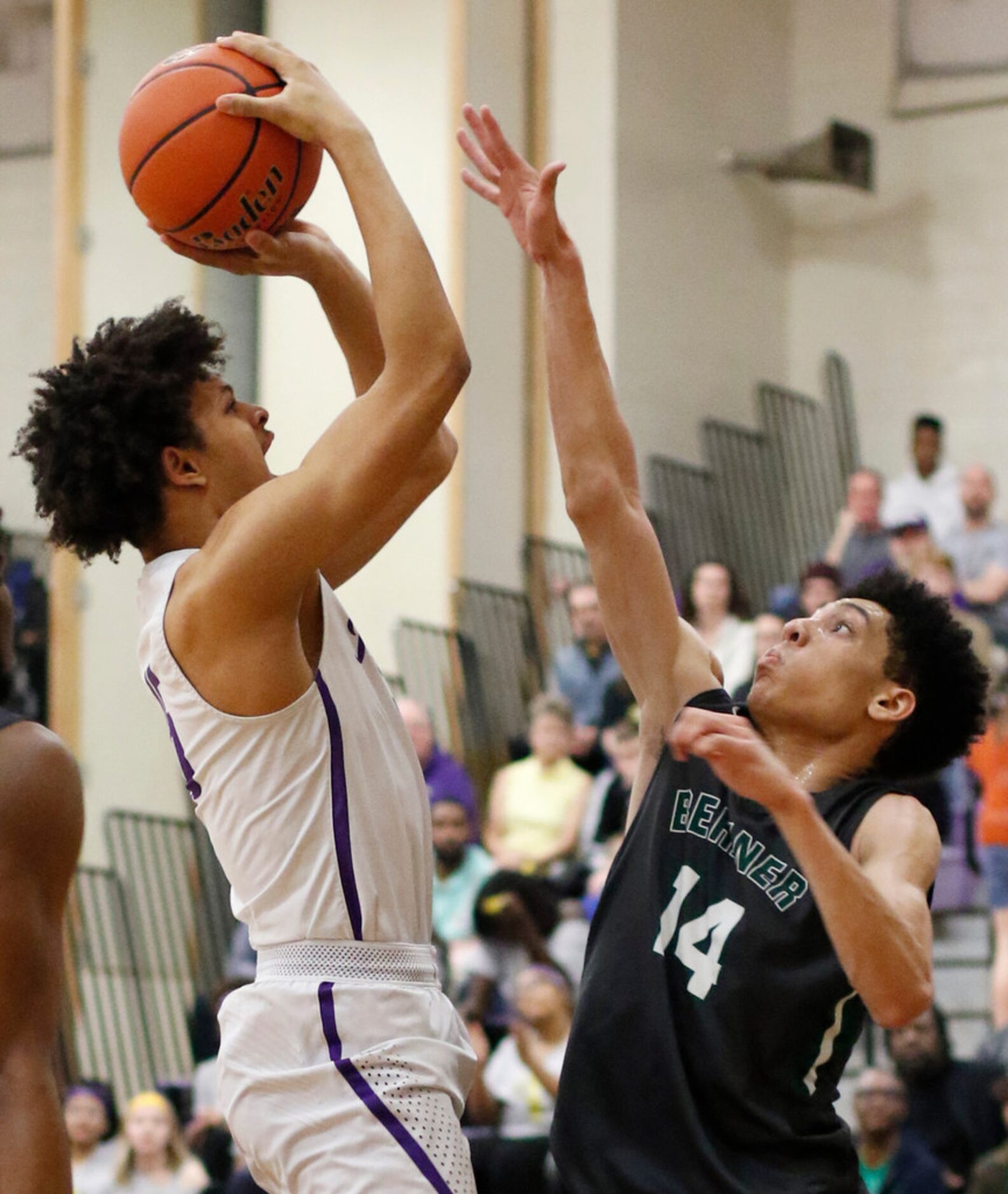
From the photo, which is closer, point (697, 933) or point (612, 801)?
point (697, 933)

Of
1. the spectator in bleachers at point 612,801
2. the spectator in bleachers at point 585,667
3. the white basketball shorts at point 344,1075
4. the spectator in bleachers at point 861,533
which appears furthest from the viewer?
the spectator in bleachers at point 861,533

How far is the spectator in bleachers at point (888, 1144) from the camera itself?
20.8 ft

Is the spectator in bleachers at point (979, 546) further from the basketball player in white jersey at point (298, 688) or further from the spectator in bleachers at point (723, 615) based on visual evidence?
the basketball player in white jersey at point (298, 688)

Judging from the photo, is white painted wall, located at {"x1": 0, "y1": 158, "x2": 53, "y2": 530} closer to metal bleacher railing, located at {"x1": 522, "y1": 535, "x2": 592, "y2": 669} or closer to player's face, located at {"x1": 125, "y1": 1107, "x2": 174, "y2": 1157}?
metal bleacher railing, located at {"x1": 522, "y1": 535, "x2": 592, "y2": 669}

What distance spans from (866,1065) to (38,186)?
8.42 metres

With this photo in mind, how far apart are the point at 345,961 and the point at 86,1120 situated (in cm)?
582

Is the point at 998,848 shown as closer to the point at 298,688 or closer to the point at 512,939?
the point at 512,939

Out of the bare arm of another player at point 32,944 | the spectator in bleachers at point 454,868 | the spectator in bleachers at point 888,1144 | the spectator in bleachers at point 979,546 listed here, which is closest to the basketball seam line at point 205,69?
the bare arm of another player at point 32,944

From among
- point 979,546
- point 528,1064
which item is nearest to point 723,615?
point 979,546

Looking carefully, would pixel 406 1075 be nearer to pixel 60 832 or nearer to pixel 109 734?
pixel 60 832

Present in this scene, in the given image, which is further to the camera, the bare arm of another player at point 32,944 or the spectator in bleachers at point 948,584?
the spectator in bleachers at point 948,584

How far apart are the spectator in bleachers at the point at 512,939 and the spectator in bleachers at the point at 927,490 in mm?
4224

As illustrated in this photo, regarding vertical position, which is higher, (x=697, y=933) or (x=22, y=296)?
(x=22, y=296)

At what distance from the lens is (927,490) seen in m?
11.5
